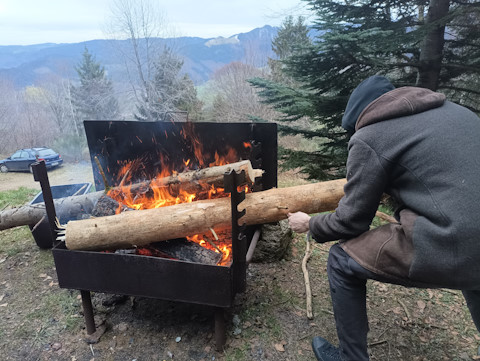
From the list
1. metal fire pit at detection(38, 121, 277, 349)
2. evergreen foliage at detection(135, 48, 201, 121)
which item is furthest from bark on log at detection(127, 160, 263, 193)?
evergreen foliage at detection(135, 48, 201, 121)

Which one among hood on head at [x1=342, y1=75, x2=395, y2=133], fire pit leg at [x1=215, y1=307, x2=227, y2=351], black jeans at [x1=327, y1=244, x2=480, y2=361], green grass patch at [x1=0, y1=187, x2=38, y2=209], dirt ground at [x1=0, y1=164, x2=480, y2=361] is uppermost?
hood on head at [x1=342, y1=75, x2=395, y2=133]

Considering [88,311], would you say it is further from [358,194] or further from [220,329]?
[358,194]

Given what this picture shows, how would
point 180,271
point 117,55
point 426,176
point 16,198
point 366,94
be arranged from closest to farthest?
1. point 426,176
2. point 366,94
3. point 180,271
4. point 16,198
5. point 117,55

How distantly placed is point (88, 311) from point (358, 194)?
2444 millimetres

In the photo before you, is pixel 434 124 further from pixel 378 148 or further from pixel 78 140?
pixel 78 140

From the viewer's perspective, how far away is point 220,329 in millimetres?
2391

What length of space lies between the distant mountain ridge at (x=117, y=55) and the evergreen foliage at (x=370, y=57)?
14796 millimetres

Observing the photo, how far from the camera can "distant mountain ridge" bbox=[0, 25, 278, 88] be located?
18.1 metres

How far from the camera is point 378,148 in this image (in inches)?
64.2

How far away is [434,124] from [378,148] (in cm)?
30

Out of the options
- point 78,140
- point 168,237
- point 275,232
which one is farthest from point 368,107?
point 78,140

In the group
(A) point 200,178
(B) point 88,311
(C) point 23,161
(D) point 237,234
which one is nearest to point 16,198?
(B) point 88,311

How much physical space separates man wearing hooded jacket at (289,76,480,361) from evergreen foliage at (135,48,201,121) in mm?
15058

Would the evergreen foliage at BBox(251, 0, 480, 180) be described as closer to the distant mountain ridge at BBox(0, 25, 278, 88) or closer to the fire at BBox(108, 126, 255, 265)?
the fire at BBox(108, 126, 255, 265)
